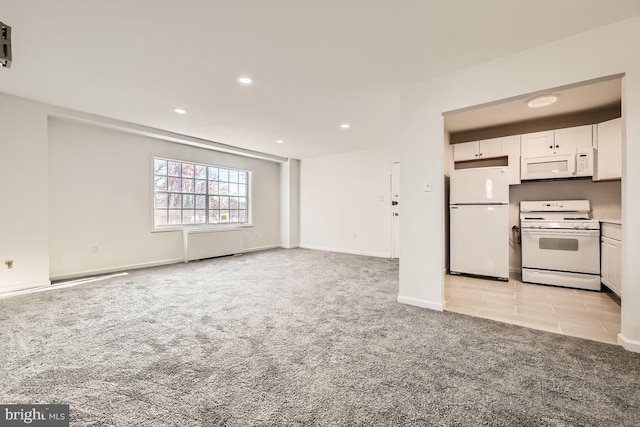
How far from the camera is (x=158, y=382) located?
1.59 metres

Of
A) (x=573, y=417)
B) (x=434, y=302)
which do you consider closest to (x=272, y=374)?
(x=573, y=417)

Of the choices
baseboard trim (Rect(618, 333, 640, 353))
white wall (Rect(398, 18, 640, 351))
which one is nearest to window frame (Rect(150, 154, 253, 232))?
white wall (Rect(398, 18, 640, 351))

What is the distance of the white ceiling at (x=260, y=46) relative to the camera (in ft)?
6.08

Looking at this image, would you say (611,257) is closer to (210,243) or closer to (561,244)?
(561,244)

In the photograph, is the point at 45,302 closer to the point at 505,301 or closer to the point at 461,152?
the point at 505,301

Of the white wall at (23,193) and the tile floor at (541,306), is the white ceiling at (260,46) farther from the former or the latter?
the tile floor at (541,306)

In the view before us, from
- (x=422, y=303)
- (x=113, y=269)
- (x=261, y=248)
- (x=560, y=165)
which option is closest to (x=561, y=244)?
(x=560, y=165)

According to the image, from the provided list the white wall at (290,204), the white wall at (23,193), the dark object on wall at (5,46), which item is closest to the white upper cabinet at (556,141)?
the white wall at (290,204)

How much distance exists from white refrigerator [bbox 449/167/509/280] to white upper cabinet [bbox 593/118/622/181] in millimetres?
981

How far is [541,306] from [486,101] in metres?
2.22

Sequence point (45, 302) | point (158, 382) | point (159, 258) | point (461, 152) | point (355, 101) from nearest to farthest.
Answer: point (158, 382)
point (45, 302)
point (355, 101)
point (461, 152)
point (159, 258)

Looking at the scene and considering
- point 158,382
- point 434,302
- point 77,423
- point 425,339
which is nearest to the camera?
point 77,423

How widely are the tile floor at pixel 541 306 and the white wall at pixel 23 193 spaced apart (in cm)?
520

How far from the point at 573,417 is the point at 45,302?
4613mm
